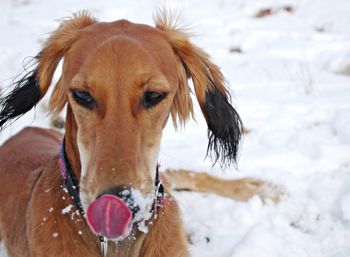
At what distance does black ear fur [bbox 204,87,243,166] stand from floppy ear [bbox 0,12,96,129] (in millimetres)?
690

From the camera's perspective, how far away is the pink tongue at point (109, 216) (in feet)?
6.10

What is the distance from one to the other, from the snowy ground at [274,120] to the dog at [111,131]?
945mm

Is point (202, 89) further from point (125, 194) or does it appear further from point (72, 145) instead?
point (125, 194)

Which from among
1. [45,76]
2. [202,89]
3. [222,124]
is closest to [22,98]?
[45,76]

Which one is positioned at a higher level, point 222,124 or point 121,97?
point 121,97

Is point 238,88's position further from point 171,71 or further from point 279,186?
point 171,71

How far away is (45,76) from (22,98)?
173mm

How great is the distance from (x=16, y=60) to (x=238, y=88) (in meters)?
2.61

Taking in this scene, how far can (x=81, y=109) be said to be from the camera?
2.21 metres

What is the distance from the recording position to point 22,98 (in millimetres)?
2631

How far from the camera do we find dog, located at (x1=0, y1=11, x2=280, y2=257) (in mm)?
1979

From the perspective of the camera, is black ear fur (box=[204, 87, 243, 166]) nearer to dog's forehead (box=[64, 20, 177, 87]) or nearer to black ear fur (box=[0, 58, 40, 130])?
dog's forehead (box=[64, 20, 177, 87])

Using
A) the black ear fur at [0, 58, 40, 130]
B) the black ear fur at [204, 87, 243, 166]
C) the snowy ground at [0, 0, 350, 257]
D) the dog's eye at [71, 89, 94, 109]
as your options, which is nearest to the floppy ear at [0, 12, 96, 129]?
the black ear fur at [0, 58, 40, 130]

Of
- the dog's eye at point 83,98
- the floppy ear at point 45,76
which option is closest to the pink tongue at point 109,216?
the dog's eye at point 83,98
